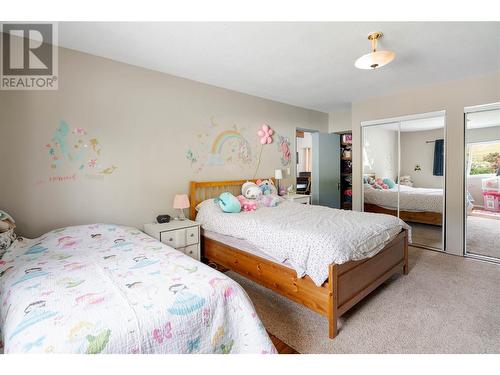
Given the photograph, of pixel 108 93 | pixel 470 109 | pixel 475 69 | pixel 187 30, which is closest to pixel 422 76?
pixel 475 69

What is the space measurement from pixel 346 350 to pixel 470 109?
139 inches

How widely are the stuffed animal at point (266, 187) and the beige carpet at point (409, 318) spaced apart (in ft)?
4.65

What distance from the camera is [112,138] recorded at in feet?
8.74

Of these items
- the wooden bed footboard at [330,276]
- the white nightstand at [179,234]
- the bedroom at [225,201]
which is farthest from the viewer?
the white nightstand at [179,234]

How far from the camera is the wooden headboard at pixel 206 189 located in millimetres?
3289

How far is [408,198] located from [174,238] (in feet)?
11.9

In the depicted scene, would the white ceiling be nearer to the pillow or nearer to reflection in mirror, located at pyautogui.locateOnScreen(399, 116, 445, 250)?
reflection in mirror, located at pyautogui.locateOnScreen(399, 116, 445, 250)

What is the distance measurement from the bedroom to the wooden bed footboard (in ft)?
0.06

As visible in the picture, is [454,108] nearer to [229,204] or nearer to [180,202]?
[229,204]

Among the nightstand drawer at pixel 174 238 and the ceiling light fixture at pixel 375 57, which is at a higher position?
the ceiling light fixture at pixel 375 57

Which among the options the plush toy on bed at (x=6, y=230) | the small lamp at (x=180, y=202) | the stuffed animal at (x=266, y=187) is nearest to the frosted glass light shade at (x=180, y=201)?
the small lamp at (x=180, y=202)

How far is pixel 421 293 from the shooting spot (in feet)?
8.16

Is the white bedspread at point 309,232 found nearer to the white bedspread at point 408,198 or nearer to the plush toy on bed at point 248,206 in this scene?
the plush toy on bed at point 248,206

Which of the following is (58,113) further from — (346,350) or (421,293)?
(421,293)
